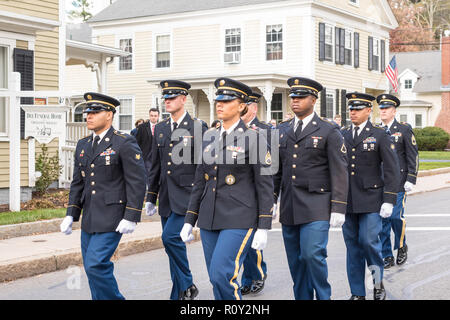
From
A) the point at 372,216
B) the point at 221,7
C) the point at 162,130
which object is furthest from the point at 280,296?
the point at 221,7

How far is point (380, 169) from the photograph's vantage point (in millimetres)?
7434

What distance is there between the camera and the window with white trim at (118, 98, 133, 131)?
3334 centimetres

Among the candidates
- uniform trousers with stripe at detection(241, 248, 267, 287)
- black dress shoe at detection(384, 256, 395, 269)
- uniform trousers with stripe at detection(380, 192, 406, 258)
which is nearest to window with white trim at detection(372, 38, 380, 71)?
uniform trousers with stripe at detection(380, 192, 406, 258)

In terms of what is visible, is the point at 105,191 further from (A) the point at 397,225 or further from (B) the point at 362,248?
(A) the point at 397,225

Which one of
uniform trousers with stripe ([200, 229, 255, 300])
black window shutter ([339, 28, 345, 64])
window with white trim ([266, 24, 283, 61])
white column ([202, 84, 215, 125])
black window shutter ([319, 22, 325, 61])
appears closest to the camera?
uniform trousers with stripe ([200, 229, 255, 300])

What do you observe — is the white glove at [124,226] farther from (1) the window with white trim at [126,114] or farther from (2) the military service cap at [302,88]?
(1) the window with white trim at [126,114]

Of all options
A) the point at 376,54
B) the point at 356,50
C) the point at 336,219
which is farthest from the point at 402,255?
the point at 376,54

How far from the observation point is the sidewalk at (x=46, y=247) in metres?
8.57

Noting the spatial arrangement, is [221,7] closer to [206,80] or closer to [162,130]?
[206,80]

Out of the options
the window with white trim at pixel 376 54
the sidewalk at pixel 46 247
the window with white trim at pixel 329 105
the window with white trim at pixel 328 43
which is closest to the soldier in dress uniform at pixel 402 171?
the sidewalk at pixel 46 247

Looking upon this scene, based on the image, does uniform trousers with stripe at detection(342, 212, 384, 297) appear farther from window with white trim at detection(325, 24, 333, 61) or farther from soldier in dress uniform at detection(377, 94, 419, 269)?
window with white trim at detection(325, 24, 333, 61)

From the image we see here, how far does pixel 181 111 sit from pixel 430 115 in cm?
4775

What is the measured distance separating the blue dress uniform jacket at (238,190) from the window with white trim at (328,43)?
25.6 meters

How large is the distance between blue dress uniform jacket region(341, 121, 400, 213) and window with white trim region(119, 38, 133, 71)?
26944 mm
